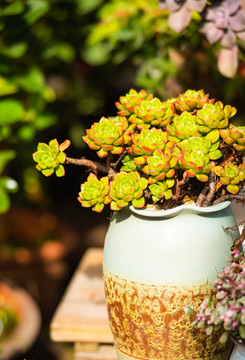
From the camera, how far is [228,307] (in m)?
0.74

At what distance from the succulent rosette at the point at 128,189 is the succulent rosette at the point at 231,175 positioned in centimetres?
12

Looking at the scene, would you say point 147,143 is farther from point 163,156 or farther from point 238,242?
point 238,242

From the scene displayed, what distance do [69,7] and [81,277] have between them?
96 cm

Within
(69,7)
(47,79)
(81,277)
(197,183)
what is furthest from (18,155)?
(197,183)

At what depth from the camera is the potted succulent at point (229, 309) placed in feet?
2.37

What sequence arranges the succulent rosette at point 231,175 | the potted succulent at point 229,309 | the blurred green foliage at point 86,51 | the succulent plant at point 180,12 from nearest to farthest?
1. the potted succulent at point 229,309
2. the succulent rosette at point 231,175
3. the succulent plant at point 180,12
4. the blurred green foliage at point 86,51

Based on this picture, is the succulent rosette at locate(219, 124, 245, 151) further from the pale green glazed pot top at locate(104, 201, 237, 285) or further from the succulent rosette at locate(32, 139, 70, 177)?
the succulent rosette at locate(32, 139, 70, 177)

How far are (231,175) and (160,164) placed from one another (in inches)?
4.9

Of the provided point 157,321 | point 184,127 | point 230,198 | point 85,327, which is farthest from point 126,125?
point 85,327

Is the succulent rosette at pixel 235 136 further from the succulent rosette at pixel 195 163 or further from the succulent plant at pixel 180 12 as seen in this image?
the succulent plant at pixel 180 12

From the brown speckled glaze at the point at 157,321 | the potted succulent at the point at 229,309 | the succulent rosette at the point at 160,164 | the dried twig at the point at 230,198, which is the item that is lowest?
the brown speckled glaze at the point at 157,321

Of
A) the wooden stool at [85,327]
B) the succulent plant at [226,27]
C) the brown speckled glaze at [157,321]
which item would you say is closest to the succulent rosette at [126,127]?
the brown speckled glaze at [157,321]

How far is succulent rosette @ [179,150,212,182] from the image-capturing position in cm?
79

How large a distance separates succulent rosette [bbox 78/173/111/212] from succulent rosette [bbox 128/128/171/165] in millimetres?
73
